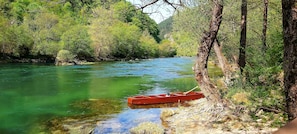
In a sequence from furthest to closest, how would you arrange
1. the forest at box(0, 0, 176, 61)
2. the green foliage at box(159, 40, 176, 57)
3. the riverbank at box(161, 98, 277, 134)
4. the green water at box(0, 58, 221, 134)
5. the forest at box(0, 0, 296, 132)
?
the green foliage at box(159, 40, 176, 57) < the forest at box(0, 0, 176, 61) < the green water at box(0, 58, 221, 134) < the riverbank at box(161, 98, 277, 134) < the forest at box(0, 0, 296, 132)

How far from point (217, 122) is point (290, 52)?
6889mm

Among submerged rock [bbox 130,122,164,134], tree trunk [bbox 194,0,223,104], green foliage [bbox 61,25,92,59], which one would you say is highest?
green foliage [bbox 61,25,92,59]

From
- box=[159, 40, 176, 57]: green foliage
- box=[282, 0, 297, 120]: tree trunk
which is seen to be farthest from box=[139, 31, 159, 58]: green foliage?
box=[282, 0, 297, 120]: tree trunk

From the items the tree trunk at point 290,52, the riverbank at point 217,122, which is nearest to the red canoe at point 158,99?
the riverbank at point 217,122

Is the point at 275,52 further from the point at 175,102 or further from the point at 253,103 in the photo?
the point at 175,102

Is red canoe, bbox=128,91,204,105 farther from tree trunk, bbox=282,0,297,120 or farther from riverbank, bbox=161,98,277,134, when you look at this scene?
tree trunk, bbox=282,0,297,120

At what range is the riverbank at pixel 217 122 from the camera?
921 centimetres

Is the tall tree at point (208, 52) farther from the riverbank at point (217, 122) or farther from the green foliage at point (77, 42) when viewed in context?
the green foliage at point (77, 42)

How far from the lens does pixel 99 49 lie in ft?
211

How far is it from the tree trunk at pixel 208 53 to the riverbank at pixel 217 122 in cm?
55

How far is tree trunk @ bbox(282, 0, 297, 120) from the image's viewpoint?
404 centimetres

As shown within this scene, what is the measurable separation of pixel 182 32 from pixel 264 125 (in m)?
18.9

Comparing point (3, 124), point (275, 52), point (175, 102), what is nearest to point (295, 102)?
point (275, 52)

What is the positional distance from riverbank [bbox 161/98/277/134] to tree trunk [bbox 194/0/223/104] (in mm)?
547
